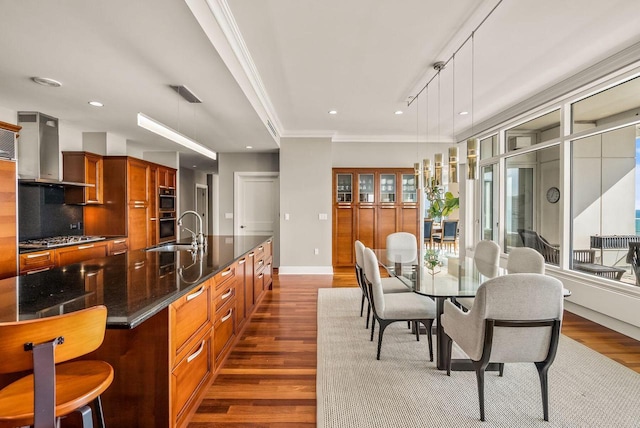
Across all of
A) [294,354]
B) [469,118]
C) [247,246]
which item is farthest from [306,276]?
[469,118]

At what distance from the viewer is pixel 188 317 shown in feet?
5.59

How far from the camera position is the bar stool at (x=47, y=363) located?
94 centimetres

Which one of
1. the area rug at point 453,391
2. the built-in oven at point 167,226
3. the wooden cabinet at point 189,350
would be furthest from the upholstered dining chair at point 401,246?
the built-in oven at point 167,226

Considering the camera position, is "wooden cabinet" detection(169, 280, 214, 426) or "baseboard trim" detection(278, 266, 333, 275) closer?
"wooden cabinet" detection(169, 280, 214, 426)

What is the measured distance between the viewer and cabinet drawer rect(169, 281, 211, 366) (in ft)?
5.01

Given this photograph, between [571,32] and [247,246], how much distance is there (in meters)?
3.54

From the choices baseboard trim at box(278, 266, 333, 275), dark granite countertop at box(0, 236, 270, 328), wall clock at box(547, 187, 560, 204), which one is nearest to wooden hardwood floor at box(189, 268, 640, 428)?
dark granite countertop at box(0, 236, 270, 328)

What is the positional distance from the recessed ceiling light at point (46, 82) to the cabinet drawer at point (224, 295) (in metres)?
2.57

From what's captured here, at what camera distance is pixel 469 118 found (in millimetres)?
5258

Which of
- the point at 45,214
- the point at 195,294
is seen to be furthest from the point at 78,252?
the point at 195,294

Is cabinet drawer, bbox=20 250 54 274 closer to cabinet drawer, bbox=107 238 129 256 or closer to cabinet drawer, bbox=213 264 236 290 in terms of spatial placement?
cabinet drawer, bbox=107 238 129 256

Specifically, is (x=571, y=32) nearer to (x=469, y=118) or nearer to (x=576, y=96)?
(x=576, y=96)

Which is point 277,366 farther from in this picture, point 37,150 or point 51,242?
point 37,150

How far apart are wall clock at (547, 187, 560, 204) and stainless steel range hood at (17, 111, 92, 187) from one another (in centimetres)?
649
